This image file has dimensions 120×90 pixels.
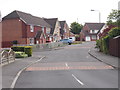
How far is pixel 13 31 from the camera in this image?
187ft

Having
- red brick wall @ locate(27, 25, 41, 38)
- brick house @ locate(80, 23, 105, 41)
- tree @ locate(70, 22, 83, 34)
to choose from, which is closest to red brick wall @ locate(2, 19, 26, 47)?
red brick wall @ locate(27, 25, 41, 38)

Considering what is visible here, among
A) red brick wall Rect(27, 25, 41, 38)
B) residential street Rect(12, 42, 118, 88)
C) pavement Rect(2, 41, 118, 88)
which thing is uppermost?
red brick wall Rect(27, 25, 41, 38)

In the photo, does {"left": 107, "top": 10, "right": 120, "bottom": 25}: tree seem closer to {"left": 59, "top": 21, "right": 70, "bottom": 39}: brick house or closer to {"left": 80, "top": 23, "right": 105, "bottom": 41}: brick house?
{"left": 59, "top": 21, "right": 70, "bottom": 39}: brick house

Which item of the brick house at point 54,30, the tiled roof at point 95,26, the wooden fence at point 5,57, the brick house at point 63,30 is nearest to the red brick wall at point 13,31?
the brick house at point 54,30

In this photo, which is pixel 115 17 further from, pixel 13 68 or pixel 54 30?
pixel 54 30

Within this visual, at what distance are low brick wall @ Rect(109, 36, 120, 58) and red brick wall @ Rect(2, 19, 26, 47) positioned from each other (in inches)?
1104

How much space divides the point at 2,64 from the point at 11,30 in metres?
37.0

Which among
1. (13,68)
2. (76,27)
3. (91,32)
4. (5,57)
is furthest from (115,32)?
(76,27)

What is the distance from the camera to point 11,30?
57.1 metres

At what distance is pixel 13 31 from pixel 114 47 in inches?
1247

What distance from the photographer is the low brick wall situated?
93.1ft

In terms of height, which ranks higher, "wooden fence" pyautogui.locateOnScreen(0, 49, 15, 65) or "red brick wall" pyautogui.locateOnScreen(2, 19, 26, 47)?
"red brick wall" pyautogui.locateOnScreen(2, 19, 26, 47)

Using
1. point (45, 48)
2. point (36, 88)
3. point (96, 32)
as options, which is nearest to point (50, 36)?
point (45, 48)

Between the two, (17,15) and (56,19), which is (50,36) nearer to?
(56,19)
